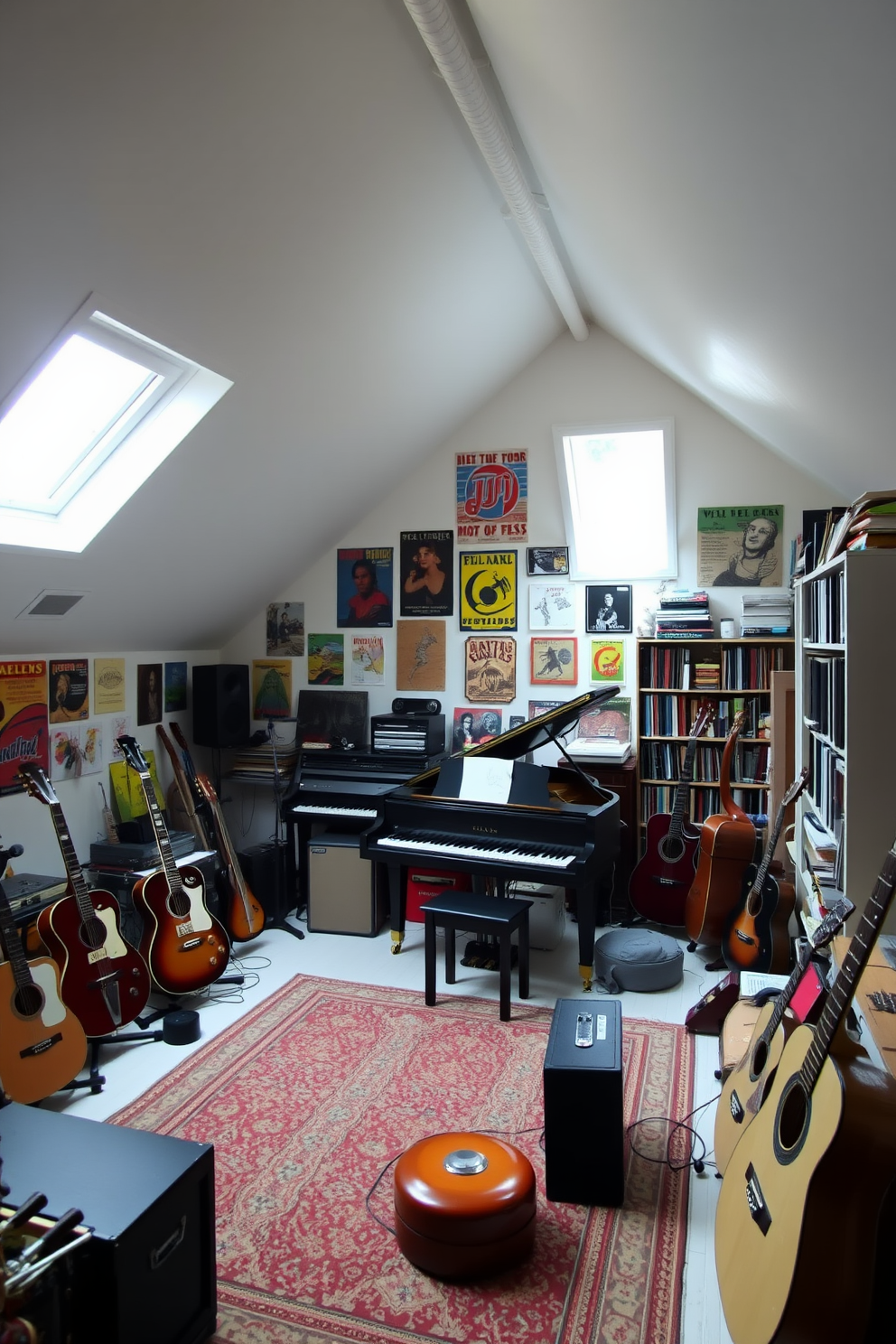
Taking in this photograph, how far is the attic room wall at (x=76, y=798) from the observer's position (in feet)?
12.5

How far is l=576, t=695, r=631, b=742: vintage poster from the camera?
4891 mm

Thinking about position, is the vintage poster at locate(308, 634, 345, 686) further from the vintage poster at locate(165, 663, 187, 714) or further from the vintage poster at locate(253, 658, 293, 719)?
the vintage poster at locate(165, 663, 187, 714)

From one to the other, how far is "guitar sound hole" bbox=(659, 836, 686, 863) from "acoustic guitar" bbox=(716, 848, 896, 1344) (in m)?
2.67

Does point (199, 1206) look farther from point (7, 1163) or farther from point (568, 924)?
point (568, 924)

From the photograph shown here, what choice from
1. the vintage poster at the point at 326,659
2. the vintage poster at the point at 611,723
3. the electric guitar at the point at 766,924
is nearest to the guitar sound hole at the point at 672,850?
the electric guitar at the point at 766,924

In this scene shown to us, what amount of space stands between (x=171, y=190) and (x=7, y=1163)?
253 centimetres

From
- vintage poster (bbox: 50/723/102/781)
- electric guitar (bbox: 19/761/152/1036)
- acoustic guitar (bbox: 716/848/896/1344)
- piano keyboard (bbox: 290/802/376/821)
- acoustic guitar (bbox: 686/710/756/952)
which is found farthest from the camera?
piano keyboard (bbox: 290/802/376/821)

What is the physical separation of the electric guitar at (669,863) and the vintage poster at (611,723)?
1.62 feet

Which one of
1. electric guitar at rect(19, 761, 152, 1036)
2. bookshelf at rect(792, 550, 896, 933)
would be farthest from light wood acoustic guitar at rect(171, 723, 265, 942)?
bookshelf at rect(792, 550, 896, 933)

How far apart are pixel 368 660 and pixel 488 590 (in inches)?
33.9

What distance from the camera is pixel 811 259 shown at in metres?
1.84

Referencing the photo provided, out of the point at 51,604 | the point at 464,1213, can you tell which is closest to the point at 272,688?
the point at 51,604

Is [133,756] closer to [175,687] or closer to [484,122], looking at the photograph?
[175,687]

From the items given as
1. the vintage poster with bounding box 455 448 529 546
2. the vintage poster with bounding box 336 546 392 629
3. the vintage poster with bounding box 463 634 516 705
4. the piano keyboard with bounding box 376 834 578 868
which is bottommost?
the piano keyboard with bounding box 376 834 578 868
